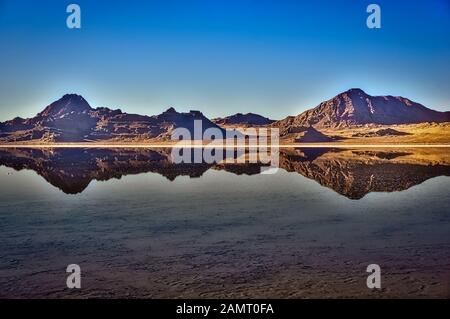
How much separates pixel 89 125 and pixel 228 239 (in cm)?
15007

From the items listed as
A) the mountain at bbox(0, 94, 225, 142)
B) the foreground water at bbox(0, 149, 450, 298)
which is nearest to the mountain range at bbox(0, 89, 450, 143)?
the mountain at bbox(0, 94, 225, 142)

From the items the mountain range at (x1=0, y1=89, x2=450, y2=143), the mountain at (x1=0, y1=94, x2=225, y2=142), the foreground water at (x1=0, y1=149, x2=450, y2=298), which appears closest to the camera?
the foreground water at (x1=0, y1=149, x2=450, y2=298)

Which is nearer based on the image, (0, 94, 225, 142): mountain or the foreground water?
the foreground water

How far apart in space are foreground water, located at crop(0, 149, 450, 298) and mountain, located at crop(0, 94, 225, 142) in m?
105

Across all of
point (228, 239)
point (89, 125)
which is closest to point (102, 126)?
point (89, 125)

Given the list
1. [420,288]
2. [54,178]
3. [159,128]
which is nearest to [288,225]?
[420,288]

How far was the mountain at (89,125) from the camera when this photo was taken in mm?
134125

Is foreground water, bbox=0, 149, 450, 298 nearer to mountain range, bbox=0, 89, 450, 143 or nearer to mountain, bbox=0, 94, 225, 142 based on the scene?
mountain range, bbox=0, 89, 450, 143

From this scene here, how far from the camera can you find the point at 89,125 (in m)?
155

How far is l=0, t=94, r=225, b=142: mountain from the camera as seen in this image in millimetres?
134125
